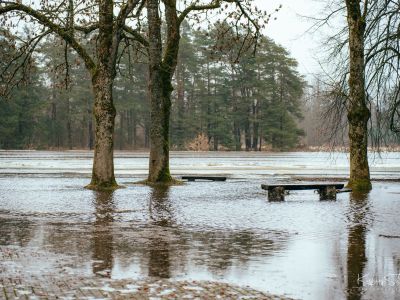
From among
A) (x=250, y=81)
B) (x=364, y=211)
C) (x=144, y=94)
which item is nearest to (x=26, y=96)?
(x=144, y=94)

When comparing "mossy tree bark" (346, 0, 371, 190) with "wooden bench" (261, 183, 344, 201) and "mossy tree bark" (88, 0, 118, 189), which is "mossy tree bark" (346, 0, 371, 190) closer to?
"wooden bench" (261, 183, 344, 201)

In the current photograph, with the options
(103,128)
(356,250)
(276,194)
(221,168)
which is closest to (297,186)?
(276,194)

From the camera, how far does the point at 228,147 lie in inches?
3479

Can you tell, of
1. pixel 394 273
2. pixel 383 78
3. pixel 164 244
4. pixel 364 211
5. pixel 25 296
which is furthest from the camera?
pixel 383 78

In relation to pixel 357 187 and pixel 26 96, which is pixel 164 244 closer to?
pixel 357 187

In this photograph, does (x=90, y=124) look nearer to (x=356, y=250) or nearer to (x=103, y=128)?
(x=103, y=128)

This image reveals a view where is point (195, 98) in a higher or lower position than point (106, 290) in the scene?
higher

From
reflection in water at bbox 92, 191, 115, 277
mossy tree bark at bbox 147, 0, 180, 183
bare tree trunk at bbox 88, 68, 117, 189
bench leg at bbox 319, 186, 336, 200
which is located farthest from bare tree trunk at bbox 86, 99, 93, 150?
bench leg at bbox 319, 186, 336, 200

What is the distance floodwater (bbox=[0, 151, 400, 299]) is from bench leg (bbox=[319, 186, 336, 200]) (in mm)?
464

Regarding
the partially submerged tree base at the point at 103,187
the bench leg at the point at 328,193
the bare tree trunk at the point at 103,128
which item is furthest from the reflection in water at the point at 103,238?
the bench leg at the point at 328,193

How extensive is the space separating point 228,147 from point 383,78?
215 feet

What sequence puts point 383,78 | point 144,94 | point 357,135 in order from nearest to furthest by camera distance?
point 357,135 < point 383,78 < point 144,94

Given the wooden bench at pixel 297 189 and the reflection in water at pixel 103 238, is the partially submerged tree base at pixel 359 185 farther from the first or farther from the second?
the reflection in water at pixel 103 238

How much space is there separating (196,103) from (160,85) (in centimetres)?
6641
